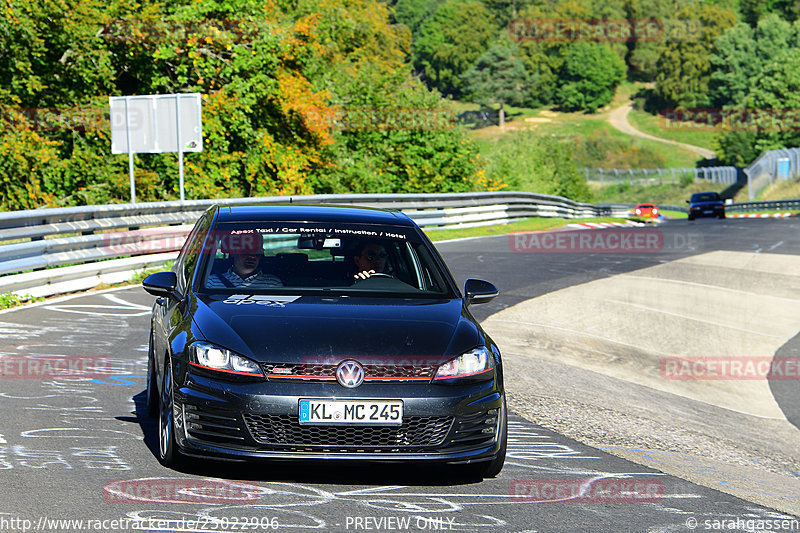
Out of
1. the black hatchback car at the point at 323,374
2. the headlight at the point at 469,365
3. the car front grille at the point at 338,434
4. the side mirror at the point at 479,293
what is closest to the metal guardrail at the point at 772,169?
the side mirror at the point at 479,293

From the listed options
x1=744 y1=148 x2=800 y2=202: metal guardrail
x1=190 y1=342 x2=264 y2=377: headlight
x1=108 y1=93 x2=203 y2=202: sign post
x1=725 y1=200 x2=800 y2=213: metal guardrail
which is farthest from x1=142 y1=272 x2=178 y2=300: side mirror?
x1=744 y1=148 x2=800 y2=202: metal guardrail

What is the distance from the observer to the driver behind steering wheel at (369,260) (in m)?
6.66

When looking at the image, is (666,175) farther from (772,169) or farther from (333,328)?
(333,328)

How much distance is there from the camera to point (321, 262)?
6.63m

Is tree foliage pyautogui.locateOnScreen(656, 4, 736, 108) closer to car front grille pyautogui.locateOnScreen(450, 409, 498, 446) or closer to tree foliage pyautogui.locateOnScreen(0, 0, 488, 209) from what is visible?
tree foliage pyautogui.locateOnScreen(0, 0, 488, 209)

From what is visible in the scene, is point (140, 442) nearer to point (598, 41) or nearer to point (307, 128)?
point (307, 128)

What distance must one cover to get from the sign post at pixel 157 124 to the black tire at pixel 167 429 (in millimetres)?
15188

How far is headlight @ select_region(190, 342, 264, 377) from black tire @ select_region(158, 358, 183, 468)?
0.32 meters

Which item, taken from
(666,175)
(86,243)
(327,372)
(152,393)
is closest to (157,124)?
(86,243)

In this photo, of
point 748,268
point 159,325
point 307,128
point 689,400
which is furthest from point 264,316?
point 307,128

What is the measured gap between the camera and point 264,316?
18.7 ft

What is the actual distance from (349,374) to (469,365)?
666 mm

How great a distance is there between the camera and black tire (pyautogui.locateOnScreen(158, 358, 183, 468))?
18.5 ft

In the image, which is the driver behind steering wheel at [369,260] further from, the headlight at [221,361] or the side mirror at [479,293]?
the headlight at [221,361]
